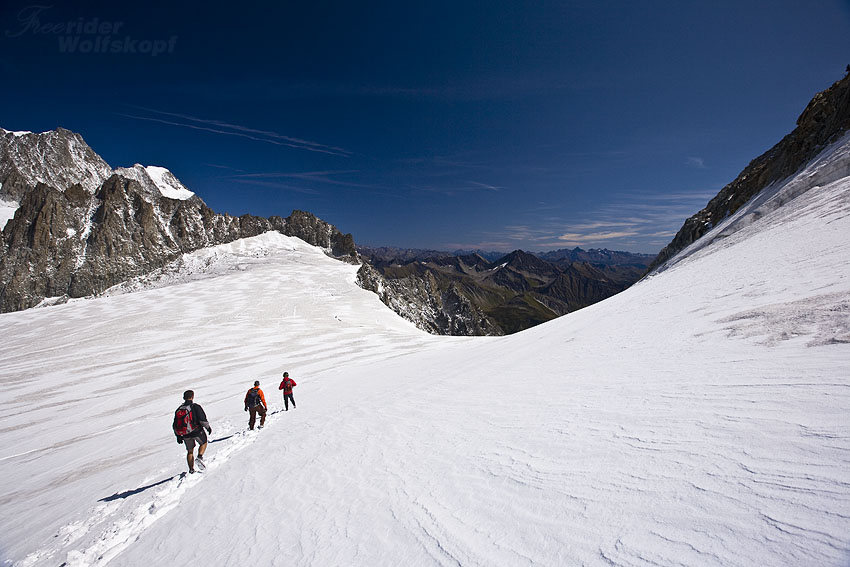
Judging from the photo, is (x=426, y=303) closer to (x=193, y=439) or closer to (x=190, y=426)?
(x=193, y=439)

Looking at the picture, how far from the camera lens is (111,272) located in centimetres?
14712

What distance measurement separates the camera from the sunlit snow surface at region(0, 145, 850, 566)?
9.94 ft

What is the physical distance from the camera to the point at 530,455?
16.6ft

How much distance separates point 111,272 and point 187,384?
180 meters

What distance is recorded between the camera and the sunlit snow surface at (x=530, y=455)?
303cm

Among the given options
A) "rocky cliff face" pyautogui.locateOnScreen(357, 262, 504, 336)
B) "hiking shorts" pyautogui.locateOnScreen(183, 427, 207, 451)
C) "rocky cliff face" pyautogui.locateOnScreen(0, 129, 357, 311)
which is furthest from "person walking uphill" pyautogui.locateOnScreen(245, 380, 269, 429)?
"rocky cliff face" pyautogui.locateOnScreen(0, 129, 357, 311)

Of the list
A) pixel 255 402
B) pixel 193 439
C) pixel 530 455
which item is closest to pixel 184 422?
pixel 193 439

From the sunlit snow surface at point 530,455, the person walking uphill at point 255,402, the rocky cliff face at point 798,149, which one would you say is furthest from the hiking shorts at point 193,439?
the rocky cliff face at point 798,149

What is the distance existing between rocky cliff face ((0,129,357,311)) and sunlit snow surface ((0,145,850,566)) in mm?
110538

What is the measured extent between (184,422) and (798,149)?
4938cm

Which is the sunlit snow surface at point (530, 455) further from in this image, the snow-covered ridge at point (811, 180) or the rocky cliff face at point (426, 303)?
the rocky cliff face at point (426, 303)

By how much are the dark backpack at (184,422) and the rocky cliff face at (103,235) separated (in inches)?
4452

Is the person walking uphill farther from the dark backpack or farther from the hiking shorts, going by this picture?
the dark backpack

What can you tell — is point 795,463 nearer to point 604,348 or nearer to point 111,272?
point 604,348
